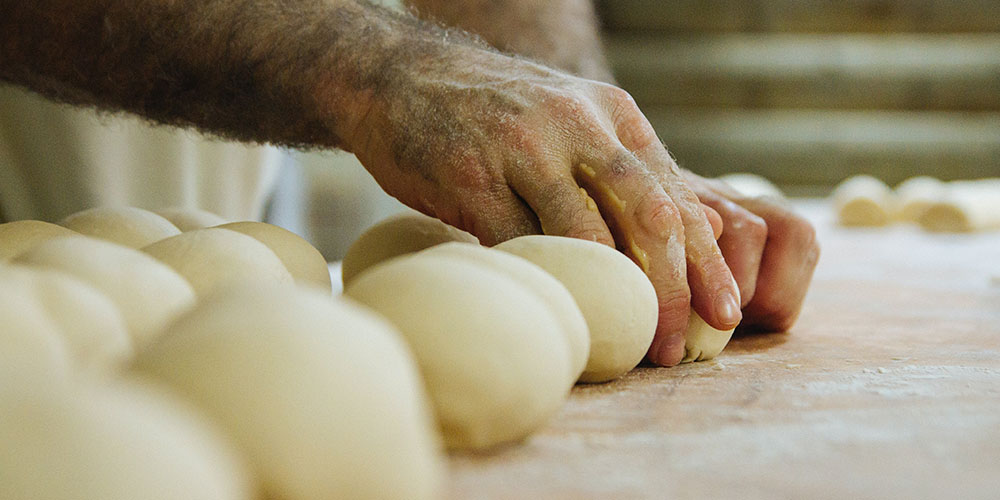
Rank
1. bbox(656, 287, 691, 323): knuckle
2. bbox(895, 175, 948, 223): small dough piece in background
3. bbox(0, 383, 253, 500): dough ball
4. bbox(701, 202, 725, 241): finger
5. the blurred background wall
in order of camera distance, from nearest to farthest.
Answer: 1. bbox(0, 383, 253, 500): dough ball
2. bbox(656, 287, 691, 323): knuckle
3. bbox(701, 202, 725, 241): finger
4. bbox(895, 175, 948, 223): small dough piece in background
5. the blurred background wall

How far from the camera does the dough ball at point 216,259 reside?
2.37 ft

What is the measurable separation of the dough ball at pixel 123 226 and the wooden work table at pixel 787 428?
464mm

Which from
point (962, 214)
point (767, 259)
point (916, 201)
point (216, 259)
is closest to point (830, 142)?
point (916, 201)

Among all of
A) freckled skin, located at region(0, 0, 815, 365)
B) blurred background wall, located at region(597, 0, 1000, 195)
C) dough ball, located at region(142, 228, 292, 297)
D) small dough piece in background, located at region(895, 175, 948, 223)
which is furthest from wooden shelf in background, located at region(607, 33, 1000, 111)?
Answer: dough ball, located at region(142, 228, 292, 297)

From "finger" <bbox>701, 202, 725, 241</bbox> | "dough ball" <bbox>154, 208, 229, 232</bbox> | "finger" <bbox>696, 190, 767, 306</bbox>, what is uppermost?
"finger" <bbox>701, 202, 725, 241</bbox>

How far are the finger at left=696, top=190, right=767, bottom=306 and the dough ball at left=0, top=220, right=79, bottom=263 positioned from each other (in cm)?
71

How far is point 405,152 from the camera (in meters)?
0.99

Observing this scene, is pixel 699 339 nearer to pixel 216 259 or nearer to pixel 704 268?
pixel 704 268

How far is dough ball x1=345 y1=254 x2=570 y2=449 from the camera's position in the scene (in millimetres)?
576

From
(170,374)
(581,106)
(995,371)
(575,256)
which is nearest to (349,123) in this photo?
(581,106)

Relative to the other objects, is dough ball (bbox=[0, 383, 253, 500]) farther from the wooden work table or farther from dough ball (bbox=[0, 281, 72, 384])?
the wooden work table

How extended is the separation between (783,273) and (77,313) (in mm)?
819

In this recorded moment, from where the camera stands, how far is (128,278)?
2.00ft

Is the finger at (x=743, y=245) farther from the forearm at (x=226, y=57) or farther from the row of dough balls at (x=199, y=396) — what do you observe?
the row of dough balls at (x=199, y=396)
